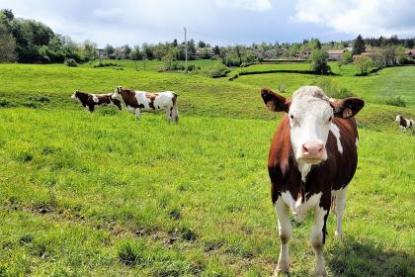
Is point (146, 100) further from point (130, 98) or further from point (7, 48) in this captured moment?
point (7, 48)

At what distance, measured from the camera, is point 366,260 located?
7.14 m

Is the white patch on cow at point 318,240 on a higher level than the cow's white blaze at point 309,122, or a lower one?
lower

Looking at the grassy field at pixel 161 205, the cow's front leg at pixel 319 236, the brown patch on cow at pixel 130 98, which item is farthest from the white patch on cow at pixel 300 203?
the brown patch on cow at pixel 130 98

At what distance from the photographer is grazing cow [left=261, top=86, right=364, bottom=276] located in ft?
17.8

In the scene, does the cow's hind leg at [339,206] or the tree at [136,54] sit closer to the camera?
the cow's hind leg at [339,206]

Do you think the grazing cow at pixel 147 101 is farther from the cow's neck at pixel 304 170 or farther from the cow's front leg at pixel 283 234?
the cow's neck at pixel 304 170

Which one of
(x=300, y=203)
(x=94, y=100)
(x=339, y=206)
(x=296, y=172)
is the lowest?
(x=94, y=100)

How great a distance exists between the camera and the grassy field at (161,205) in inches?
257

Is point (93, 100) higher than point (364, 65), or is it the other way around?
point (93, 100)

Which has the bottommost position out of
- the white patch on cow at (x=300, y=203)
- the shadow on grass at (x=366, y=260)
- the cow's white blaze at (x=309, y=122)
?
the shadow on grass at (x=366, y=260)

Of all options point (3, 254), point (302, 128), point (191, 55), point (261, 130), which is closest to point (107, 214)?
point (3, 254)

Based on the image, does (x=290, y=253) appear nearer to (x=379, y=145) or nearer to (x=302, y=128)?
(x=302, y=128)

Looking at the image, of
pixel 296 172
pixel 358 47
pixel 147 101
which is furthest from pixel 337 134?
pixel 358 47

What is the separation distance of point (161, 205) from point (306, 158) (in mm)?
4156
